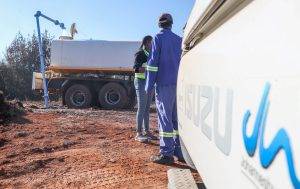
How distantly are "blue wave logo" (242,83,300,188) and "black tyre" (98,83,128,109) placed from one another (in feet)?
56.1

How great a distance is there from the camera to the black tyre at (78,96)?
1898 centimetres

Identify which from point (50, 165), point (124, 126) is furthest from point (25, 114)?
point (50, 165)

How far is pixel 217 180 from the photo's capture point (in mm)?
1997

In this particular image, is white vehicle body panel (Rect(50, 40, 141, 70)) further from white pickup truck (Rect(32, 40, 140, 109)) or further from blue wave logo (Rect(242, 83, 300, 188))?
blue wave logo (Rect(242, 83, 300, 188))

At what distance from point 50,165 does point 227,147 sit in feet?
16.5

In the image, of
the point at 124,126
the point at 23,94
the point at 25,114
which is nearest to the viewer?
the point at 124,126

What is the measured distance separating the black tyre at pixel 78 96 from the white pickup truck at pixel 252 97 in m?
16.6

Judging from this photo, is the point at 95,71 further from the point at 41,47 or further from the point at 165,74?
the point at 165,74

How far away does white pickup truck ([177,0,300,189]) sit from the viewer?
1204 millimetres

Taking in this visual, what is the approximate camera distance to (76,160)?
22.2 feet

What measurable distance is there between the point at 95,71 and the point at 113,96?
1233 mm

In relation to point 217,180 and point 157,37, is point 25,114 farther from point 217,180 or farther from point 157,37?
point 217,180

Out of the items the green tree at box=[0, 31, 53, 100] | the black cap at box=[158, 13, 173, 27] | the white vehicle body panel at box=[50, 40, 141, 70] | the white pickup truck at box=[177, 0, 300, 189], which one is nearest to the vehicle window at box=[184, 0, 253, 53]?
the white pickup truck at box=[177, 0, 300, 189]

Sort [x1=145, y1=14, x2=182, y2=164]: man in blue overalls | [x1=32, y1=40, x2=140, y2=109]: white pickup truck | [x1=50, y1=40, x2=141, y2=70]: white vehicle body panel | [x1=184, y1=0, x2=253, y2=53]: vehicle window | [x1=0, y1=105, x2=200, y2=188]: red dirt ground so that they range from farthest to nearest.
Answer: [x1=32, y1=40, x2=140, y2=109]: white pickup truck < [x1=50, y1=40, x2=141, y2=70]: white vehicle body panel < [x1=145, y1=14, x2=182, y2=164]: man in blue overalls < [x1=0, y1=105, x2=200, y2=188]: red dirt ground < [x1=184, y1=0, x2=253, y2=53]: vehicle window
